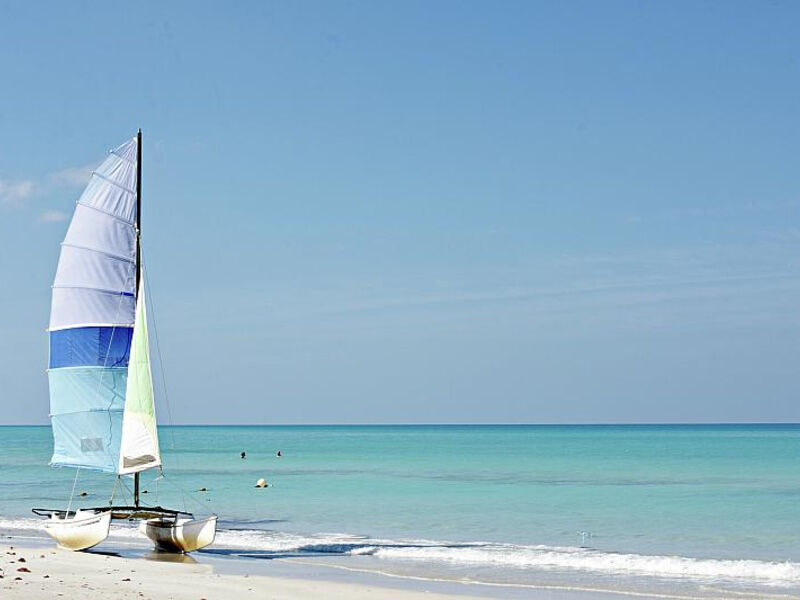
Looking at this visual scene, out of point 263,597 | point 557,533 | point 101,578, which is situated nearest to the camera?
point 263,597

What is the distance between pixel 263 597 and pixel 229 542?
31.7ft

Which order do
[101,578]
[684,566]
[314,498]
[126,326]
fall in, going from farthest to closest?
[314,498], [126,326], [684,566], [101,578]

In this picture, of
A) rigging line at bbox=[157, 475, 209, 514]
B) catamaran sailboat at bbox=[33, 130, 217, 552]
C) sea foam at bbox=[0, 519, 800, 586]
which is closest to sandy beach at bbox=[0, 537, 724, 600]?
sea foam at bbox=[0, 519, 800, 586]

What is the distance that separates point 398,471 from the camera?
191 feet

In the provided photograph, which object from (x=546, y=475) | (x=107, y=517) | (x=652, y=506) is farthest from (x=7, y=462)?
(x=107, y=517)

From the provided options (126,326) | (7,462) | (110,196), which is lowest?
(7,462)

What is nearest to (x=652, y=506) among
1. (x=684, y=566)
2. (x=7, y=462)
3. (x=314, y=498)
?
(x=314, y=498)

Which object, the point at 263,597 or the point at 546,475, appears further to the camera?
the point at 546,475

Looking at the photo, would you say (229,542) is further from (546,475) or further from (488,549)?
(546,475)

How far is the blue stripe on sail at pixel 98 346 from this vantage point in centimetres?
2344

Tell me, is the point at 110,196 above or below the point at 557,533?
above

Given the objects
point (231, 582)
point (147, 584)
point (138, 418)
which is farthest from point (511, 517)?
point (147, 584)

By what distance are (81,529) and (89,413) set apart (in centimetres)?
315

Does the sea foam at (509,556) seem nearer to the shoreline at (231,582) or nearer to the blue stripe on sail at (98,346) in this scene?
the shoreline at (231,582)
